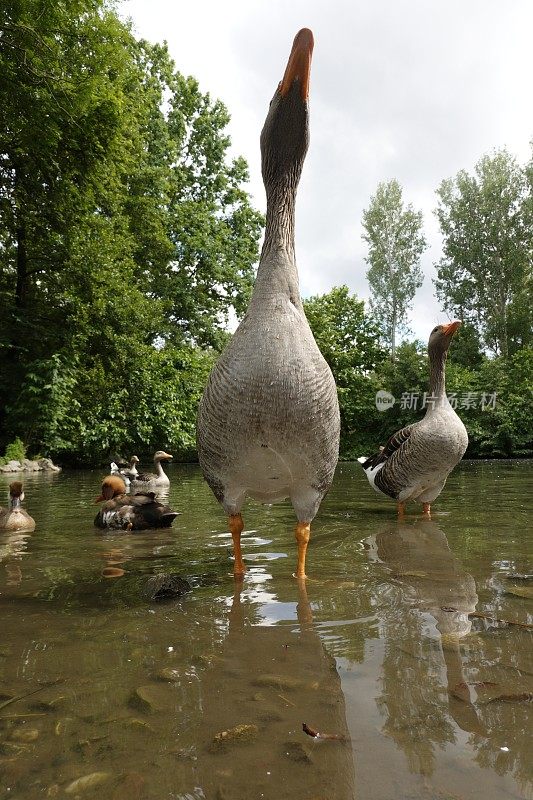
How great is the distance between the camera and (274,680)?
7.09ft

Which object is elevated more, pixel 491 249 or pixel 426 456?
pixel 491 249

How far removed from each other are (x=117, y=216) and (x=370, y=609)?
2124 cm

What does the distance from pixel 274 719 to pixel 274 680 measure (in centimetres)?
31

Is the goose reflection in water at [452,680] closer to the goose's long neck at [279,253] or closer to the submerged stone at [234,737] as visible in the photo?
the submerged stone at [234,737]

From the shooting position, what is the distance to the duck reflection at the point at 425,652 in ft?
5.76

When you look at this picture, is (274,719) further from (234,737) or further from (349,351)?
(349,351)

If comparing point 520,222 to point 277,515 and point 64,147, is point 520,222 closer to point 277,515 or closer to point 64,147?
point 64,147

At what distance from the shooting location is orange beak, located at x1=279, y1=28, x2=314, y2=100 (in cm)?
365

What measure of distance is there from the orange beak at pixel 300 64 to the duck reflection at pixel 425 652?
11.0 ft

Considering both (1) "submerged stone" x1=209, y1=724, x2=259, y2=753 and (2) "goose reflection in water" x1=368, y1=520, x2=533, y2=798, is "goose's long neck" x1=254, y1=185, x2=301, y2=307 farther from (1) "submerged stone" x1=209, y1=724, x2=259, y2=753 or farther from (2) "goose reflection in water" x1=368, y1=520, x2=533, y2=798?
(1) "submerged stone" x1=209, y1=724, x2=259, y2=753

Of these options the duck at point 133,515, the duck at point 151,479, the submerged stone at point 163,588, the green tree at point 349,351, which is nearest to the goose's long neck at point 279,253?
the submerged stone at point 163,588

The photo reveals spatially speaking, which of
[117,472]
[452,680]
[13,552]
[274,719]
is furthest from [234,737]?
[117,472]

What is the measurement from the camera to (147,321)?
74.2 ft

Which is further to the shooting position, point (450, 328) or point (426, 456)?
point (450, 328)
